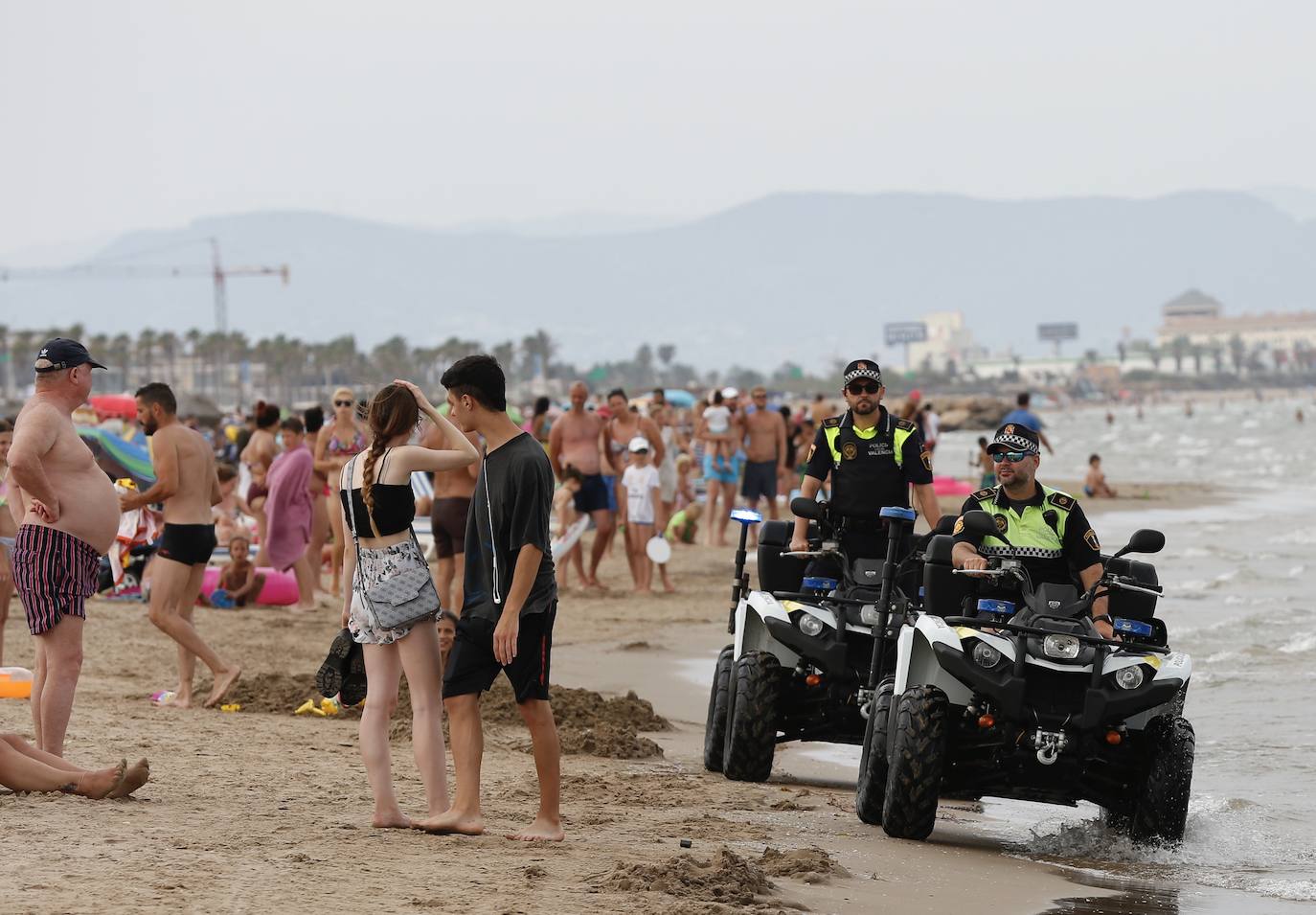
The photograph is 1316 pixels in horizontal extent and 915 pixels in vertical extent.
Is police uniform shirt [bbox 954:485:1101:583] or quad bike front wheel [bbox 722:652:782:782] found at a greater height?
police uniform shirt [bbox 954:485:1101:583]

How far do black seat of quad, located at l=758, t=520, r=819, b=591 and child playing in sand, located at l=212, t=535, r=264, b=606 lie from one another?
784 centimetres

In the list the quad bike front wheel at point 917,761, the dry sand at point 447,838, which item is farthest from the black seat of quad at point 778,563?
the quad bike front wheel at point 917,761

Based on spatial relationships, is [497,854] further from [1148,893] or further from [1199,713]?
[1199,713]

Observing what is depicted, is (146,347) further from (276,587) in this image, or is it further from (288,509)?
(288,509)

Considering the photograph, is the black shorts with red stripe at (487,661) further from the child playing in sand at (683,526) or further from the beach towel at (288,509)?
the child playing in sand at (683,526)

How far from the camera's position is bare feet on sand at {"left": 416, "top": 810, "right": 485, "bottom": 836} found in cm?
631

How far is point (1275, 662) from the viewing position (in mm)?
13758

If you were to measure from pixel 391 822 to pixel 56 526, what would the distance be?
6.20ft

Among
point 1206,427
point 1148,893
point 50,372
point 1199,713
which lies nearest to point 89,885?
point 50,372

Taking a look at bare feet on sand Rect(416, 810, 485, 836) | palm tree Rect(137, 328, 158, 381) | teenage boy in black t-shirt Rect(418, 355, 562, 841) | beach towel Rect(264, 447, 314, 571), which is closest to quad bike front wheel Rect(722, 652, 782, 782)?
teenage boy in black t-shirt Rect(418, 355, 562, 841)

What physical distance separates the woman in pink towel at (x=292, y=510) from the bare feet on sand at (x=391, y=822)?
819 cm

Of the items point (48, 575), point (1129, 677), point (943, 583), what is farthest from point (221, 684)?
point (1129, 677)

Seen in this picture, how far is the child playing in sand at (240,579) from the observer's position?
49.9ft

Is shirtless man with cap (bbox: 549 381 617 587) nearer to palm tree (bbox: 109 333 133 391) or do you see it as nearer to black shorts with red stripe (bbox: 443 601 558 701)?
black shorts with red stripe (bbox: 443 601 558 701)
